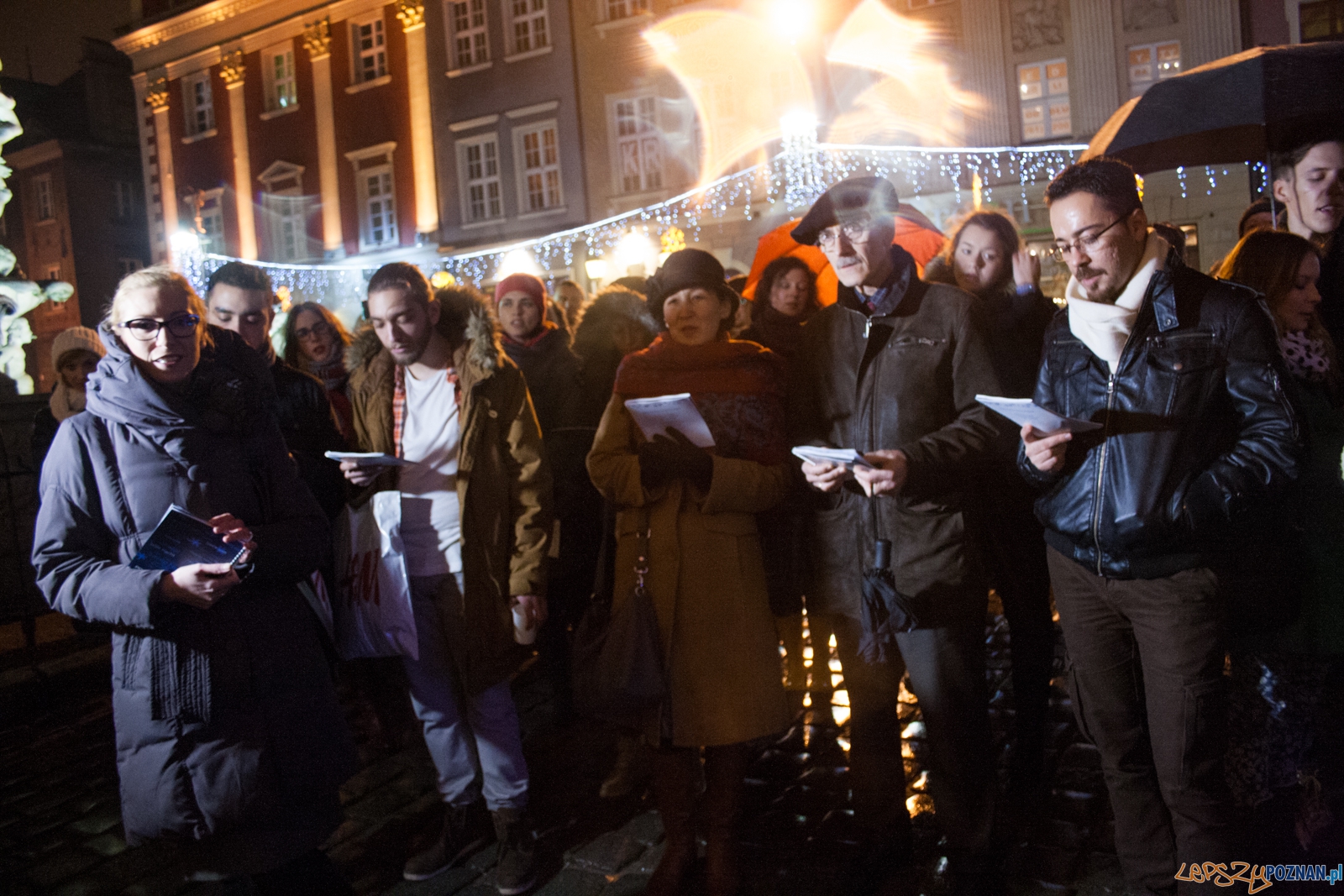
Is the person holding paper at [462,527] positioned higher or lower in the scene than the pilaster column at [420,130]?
lower

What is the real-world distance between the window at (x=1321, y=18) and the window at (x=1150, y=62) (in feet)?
6.97

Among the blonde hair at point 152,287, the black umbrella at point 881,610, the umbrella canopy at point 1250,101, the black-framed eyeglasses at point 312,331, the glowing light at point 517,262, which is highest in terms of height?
the glowing light at point 517,262

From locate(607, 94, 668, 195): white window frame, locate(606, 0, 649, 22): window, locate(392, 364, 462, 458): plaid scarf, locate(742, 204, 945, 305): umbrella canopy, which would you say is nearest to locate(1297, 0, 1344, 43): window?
locate(607, 94, 668, 195): white window frame

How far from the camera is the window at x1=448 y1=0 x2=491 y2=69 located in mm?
23219

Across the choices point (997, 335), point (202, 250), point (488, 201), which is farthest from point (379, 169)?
point (997, 335)

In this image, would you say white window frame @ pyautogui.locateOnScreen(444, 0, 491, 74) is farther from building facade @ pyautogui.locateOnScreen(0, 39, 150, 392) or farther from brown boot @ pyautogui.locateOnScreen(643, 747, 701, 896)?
brown boot @ pyautogui.locateOnScreen(643, 747, 701, 896)

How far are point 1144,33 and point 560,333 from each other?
18541 millimetres

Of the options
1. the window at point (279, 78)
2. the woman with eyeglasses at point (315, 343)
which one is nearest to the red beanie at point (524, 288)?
the woman with eyeglasses at point (315, 343)

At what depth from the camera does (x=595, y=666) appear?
2.99 metres

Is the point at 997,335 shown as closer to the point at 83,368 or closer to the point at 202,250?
the point at 83,368

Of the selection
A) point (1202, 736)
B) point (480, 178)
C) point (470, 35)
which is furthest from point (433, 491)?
point (470, 35)

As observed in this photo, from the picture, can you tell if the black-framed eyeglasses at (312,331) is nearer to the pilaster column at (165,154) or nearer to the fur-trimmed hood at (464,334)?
the fur-trimmed hood at (464,334)

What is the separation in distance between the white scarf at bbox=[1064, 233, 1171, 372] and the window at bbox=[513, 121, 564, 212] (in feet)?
70.7

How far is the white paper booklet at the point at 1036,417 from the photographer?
7.41ft
